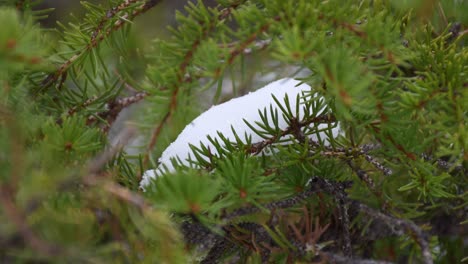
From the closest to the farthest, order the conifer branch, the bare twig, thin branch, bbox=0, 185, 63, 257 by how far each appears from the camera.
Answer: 1. thin branch, bbox=0, 185, 63, 257
2. the bare twig
3. the conifer branch

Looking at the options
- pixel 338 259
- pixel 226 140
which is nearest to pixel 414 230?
pixel 338 259

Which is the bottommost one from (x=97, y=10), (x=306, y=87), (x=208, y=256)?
Answer: (x=208, y=256)

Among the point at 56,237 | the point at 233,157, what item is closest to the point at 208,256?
the point at 233,157

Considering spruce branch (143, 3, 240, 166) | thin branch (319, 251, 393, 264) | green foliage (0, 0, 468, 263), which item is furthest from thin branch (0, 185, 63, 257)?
thin branch (319, 251, 393, 264)

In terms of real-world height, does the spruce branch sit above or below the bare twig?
above

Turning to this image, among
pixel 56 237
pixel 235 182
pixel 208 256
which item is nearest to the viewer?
pixel 56 237

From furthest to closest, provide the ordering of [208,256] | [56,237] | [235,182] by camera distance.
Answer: [208,256] → [235,182] → [56,237]

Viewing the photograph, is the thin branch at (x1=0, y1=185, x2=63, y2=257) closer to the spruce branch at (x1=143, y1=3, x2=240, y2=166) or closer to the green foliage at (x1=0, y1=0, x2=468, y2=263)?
the green foliage at (x1=0, y1=0, x2=468, y2=263)

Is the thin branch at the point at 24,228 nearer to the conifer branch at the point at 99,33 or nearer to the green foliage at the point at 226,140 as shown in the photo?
the green foliage at the point at 226,140

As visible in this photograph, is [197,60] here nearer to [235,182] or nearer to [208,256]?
[235,182]
